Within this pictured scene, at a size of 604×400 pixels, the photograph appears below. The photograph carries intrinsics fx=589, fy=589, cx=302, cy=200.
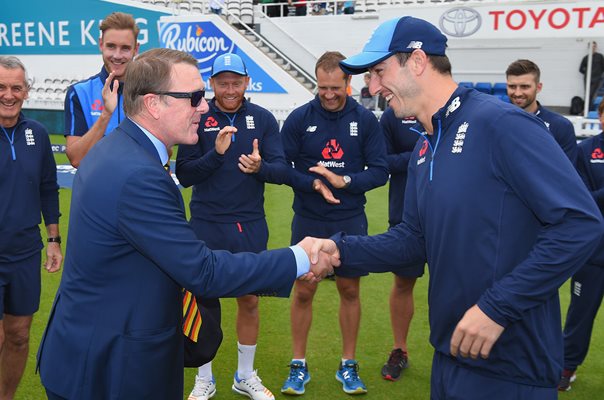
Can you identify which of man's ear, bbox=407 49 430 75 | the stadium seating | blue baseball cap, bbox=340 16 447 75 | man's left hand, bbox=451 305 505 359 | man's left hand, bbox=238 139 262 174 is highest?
the stadium seating

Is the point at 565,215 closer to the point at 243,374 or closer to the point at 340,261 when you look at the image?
the point at 340,261

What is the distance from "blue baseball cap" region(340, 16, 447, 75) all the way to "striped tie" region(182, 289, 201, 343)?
1.30 meters

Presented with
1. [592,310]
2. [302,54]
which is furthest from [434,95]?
[302,54]

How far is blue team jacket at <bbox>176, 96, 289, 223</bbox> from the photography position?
175 inches

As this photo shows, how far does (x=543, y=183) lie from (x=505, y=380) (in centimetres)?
83

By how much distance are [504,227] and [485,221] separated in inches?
2.9

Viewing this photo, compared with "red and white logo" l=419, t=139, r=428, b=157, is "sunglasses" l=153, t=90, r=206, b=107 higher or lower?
higher

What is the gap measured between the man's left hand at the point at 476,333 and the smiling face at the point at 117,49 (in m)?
2.79

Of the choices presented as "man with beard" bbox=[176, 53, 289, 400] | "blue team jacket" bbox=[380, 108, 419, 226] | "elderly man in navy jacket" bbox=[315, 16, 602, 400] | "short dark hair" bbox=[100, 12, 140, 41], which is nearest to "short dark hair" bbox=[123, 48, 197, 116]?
"elderly man in navy jacket" bbox=[315, 16, 602, 400]

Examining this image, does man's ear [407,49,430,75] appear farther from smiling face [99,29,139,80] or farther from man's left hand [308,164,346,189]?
smiling face [99,29,139,80]

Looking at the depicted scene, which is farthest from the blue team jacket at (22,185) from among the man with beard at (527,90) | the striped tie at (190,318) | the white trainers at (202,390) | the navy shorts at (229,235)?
the man with beard at (527,90)

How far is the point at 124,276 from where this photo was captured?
2.33m

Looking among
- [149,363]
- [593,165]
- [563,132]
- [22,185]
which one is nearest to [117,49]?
[22,185]

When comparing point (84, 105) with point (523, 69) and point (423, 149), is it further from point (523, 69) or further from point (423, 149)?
point (523, 69)
